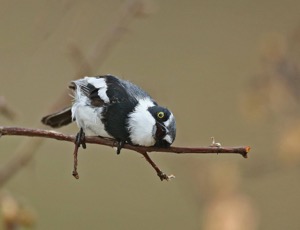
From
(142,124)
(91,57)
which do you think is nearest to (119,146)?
(142,124)

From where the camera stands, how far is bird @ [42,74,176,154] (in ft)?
6.39

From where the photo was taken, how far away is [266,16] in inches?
210

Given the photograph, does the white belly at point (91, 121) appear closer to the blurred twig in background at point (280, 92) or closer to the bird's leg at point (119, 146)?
the bird's leg at point (119, 146)

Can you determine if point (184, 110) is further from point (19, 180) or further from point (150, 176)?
point (19, 180)

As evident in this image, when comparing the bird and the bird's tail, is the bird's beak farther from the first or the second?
the bird's tail

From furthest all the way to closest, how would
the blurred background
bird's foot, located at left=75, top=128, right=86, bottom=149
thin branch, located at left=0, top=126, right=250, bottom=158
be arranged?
the blurred background < bird's foot, located at left=75, top=128, right=86, bottom=149 < thin branch, located at left=0, top=126, right=250, bottom=158

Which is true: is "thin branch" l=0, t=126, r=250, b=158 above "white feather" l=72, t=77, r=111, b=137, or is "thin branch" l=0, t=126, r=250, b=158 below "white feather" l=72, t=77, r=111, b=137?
below

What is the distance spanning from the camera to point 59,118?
92.8 inches

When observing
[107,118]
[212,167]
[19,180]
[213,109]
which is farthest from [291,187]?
[107,118]

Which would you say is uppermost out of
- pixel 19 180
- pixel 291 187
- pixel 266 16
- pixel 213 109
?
pixel 266 16

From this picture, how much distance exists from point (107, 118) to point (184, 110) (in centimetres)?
283

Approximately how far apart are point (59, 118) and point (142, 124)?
1.39 ft

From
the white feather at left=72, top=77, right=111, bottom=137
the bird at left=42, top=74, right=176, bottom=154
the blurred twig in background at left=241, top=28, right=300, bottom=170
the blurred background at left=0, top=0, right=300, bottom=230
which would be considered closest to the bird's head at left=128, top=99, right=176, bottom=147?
the bird at left=42, top=74, right=176, bottom=154

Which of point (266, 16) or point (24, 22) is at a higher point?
point (266, 16)
